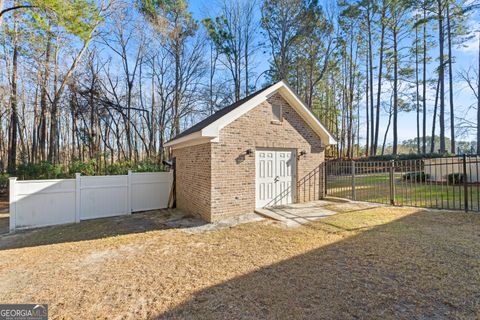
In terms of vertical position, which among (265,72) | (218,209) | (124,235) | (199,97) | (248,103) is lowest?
(124,235)

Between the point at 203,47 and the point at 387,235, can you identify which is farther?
the point at 203,47

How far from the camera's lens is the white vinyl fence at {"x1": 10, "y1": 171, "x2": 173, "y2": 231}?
6.64m

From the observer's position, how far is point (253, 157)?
24.6 feet

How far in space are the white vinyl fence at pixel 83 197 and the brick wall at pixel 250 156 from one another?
11.9ft

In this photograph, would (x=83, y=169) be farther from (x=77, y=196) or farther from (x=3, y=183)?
(x=3, y=183)

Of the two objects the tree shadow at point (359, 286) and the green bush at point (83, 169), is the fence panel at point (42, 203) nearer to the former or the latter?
the green bush at point (83, 169)

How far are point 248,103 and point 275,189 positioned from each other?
3385 millimetres

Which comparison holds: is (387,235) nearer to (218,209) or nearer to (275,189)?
(275,189)

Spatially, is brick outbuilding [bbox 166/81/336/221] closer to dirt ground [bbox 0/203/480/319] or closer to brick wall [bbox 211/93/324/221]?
brick wall [bbox 211/93/324/221]

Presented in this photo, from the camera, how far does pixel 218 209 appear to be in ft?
22.1

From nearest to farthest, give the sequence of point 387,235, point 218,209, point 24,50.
→ point 387,235 → point 218,209 → point 24,50

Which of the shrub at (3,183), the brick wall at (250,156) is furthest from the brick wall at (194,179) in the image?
the shrub at (3,183)

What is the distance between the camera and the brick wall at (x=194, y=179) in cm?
690

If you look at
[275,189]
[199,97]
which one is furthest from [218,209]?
[199,97]
